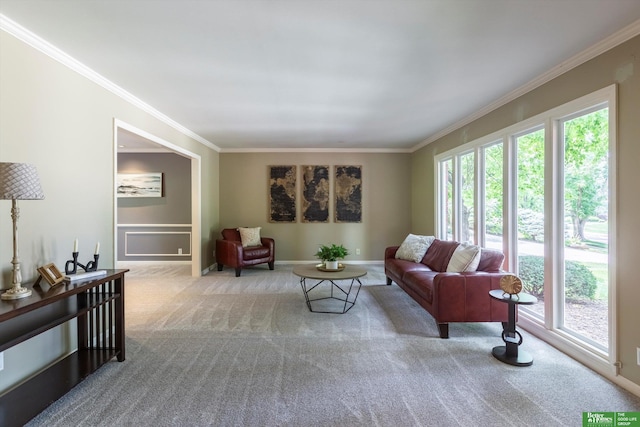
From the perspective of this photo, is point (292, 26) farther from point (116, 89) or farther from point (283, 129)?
point (283, 129)

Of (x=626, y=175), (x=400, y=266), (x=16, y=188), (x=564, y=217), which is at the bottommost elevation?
(x=400, y=266)

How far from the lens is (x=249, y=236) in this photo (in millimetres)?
5887

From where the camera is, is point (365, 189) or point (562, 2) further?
point (365, 189)

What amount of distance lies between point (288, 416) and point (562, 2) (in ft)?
9.79

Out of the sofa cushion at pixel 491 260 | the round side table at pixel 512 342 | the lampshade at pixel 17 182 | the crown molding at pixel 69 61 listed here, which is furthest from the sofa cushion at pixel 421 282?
the crown molding at pixel 69 61

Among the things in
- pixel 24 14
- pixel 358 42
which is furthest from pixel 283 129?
pixel 24 14

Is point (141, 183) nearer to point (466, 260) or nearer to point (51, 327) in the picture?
point (51, 327)

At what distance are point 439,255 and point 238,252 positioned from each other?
3356 millimetres

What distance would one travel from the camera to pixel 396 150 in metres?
6.49

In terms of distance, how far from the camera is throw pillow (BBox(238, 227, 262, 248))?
19.2 ft

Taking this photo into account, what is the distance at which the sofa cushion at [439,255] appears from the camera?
3855 mm

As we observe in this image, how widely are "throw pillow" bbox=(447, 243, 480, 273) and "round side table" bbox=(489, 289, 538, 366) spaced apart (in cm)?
56

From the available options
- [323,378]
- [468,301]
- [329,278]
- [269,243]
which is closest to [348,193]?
[269,243]

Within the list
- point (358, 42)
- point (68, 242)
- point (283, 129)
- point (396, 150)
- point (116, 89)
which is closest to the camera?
point (358, 42)
